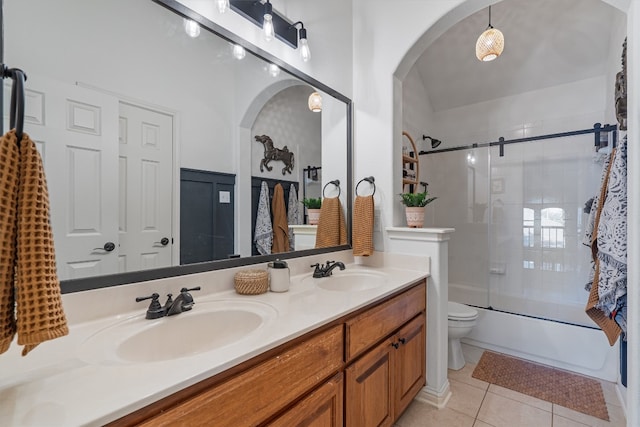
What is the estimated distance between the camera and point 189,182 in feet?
4.27

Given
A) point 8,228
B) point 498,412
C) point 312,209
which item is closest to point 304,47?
point 312,209

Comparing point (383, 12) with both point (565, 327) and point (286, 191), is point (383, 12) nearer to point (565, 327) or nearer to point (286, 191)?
point (286, 191)

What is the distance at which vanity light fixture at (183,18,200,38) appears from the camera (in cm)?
125

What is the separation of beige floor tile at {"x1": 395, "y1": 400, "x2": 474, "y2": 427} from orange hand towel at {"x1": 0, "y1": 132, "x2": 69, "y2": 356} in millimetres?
1738

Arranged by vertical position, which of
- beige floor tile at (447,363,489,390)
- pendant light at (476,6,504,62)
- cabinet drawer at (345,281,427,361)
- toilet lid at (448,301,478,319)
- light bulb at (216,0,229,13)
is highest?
pendant light at (476,6,504,62)

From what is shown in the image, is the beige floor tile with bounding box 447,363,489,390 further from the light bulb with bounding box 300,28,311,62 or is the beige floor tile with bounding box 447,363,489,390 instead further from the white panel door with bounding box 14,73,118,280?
the light bulb with bounding box 300,28,311,62

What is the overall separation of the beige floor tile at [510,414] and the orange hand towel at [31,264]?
6.76 ft

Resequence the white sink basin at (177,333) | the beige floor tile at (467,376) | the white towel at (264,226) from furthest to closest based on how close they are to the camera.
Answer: the beige floor tile at (467,376)
the white towel at (264,226)
the white sink basin at (177,333)

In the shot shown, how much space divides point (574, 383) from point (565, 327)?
38 centimetres

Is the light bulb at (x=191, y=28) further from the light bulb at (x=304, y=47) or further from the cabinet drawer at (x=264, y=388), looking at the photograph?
the cabinet drawer at (x=264, y=388)

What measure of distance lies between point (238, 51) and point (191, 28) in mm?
242

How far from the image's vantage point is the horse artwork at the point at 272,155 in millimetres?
1638

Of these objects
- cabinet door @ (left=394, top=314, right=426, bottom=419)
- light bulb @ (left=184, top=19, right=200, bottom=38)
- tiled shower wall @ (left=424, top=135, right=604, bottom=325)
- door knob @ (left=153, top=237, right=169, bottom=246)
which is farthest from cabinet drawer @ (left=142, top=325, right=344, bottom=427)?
tiled shower wall @ (left=424, top=135, right=604, bottom=325)

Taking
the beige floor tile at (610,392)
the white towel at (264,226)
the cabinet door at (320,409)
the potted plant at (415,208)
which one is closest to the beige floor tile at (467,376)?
the beige floor tile at (610,392)
